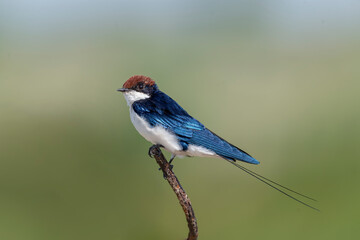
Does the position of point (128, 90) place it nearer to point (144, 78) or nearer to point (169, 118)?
point (144, 78)

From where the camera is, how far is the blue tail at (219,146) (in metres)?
1.68

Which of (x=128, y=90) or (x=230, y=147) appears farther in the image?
(x=128, y=90)

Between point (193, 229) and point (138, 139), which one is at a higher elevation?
point (138, 139)

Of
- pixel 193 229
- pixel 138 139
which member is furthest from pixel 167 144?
pixel 138 139

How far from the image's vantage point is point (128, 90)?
6.15ft

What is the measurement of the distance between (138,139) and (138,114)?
1162 millimetres

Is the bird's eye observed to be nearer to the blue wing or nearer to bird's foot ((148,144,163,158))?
the blue wing

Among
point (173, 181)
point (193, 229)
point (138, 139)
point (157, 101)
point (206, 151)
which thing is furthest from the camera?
point (138, 139)

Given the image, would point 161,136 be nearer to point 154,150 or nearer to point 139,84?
point 154,150

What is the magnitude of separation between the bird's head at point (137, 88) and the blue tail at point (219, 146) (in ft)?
0.98

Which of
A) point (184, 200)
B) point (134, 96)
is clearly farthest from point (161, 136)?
point (184, 200)

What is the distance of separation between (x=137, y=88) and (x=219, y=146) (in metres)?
0.45

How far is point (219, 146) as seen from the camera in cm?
173

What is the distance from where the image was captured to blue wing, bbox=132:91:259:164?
5.73 ft
